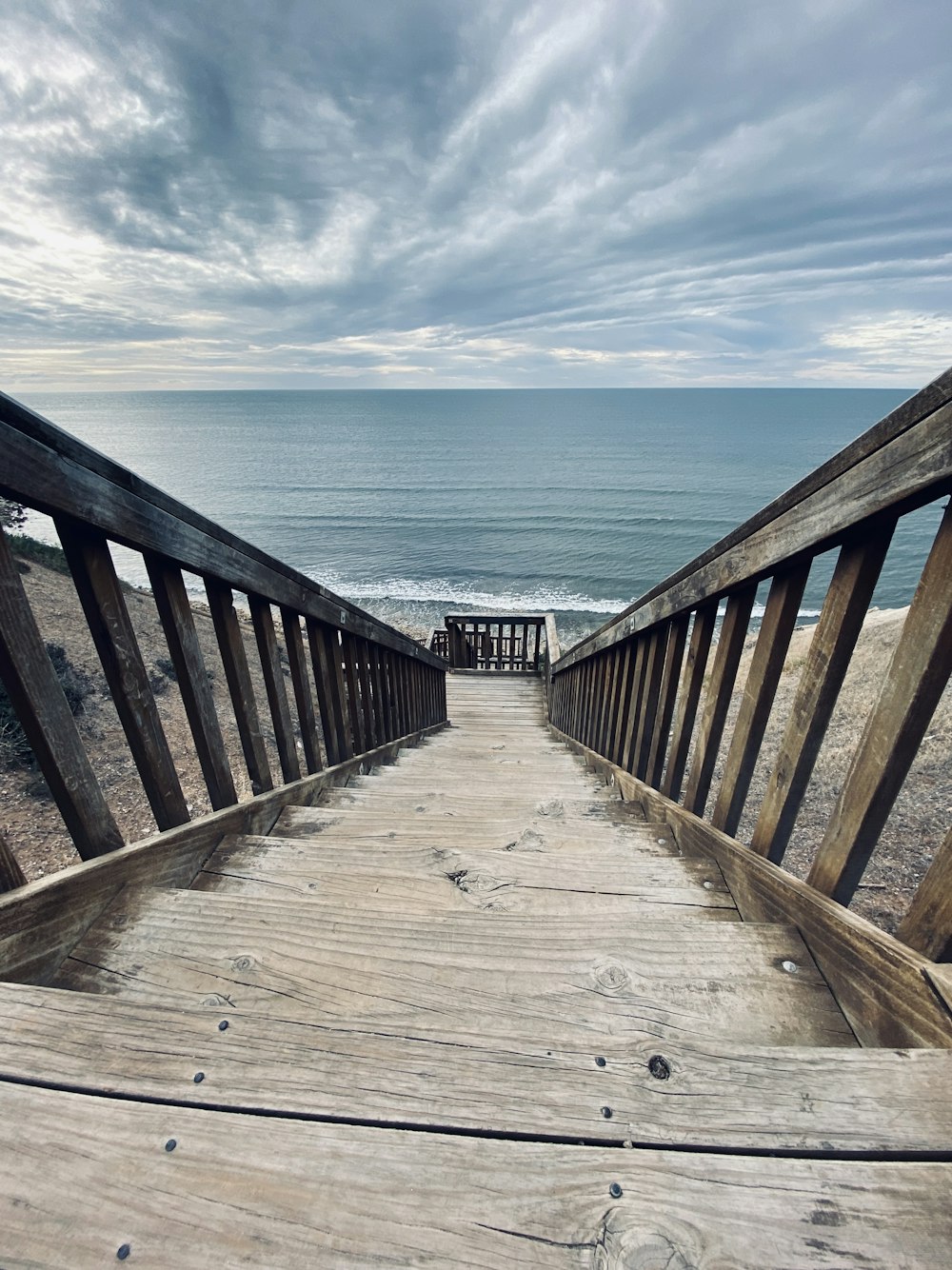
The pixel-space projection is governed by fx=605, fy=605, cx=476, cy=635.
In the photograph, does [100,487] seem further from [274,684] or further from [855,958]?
[855,958]

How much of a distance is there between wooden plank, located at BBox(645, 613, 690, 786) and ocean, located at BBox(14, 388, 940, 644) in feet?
47.3

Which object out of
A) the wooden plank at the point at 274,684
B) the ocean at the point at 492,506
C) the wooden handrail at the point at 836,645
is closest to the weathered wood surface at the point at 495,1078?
the wooden handrail at the point at 836,645

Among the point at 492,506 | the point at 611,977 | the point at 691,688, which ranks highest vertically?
the point at 492,506

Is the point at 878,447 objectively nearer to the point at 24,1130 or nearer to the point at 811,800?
the point at 24,1130

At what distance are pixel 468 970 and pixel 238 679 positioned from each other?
1.42 meters

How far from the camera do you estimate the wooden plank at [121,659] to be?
4.88 feet

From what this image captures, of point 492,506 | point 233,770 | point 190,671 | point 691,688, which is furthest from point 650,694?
point 492,506

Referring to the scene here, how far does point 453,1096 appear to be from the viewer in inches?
36.7

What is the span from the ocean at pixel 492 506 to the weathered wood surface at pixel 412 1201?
53.8 feet

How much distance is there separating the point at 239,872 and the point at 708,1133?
52.5 inches

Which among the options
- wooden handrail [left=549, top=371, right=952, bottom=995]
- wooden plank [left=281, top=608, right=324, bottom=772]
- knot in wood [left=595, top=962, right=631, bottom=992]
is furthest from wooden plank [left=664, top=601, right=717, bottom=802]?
wooden plank [left=281, top=608, right=324, bottom=772]

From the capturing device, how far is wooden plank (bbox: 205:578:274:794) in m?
2.06

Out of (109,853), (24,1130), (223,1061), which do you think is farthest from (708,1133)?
(109,853)

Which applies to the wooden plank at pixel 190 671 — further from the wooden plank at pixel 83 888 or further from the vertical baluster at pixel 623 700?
the vertical baluster at pixel 623 700
